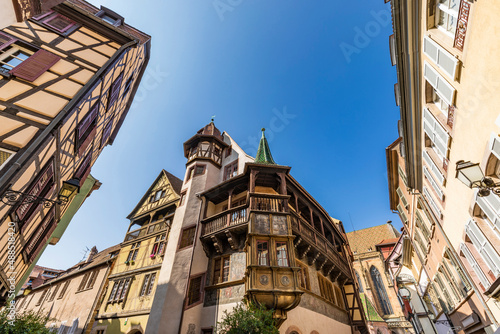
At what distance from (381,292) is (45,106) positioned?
3955 centimetres

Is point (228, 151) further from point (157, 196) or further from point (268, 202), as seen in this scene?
point (268, 202)

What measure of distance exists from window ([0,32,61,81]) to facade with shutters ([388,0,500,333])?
10582mm

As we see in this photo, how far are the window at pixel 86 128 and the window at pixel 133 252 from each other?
9.03 meters

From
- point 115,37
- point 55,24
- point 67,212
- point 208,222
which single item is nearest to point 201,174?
point 208,222

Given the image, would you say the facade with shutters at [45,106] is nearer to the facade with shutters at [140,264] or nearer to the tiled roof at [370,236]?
the facade with shutters at [140,264]

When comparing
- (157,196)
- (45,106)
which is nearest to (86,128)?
(45,106)

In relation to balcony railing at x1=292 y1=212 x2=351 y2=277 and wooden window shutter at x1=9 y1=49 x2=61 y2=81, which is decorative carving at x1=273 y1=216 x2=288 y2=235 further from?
wooden window shutter at x1=9 y1=49 x2=61 y2=81

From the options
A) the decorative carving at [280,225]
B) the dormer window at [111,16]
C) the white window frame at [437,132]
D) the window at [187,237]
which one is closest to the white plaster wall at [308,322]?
the decorative carving at [280,225]

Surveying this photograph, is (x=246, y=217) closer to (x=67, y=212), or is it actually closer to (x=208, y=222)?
(x=208, y=222)

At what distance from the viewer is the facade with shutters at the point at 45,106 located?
220 inches

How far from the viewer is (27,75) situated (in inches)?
245

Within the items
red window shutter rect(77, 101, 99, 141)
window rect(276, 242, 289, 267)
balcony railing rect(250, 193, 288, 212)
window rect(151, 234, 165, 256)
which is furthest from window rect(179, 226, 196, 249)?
red window shutter rect(77, 101, 99, 141)

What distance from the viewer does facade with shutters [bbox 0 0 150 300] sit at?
18.3ft

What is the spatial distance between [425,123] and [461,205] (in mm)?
3072
